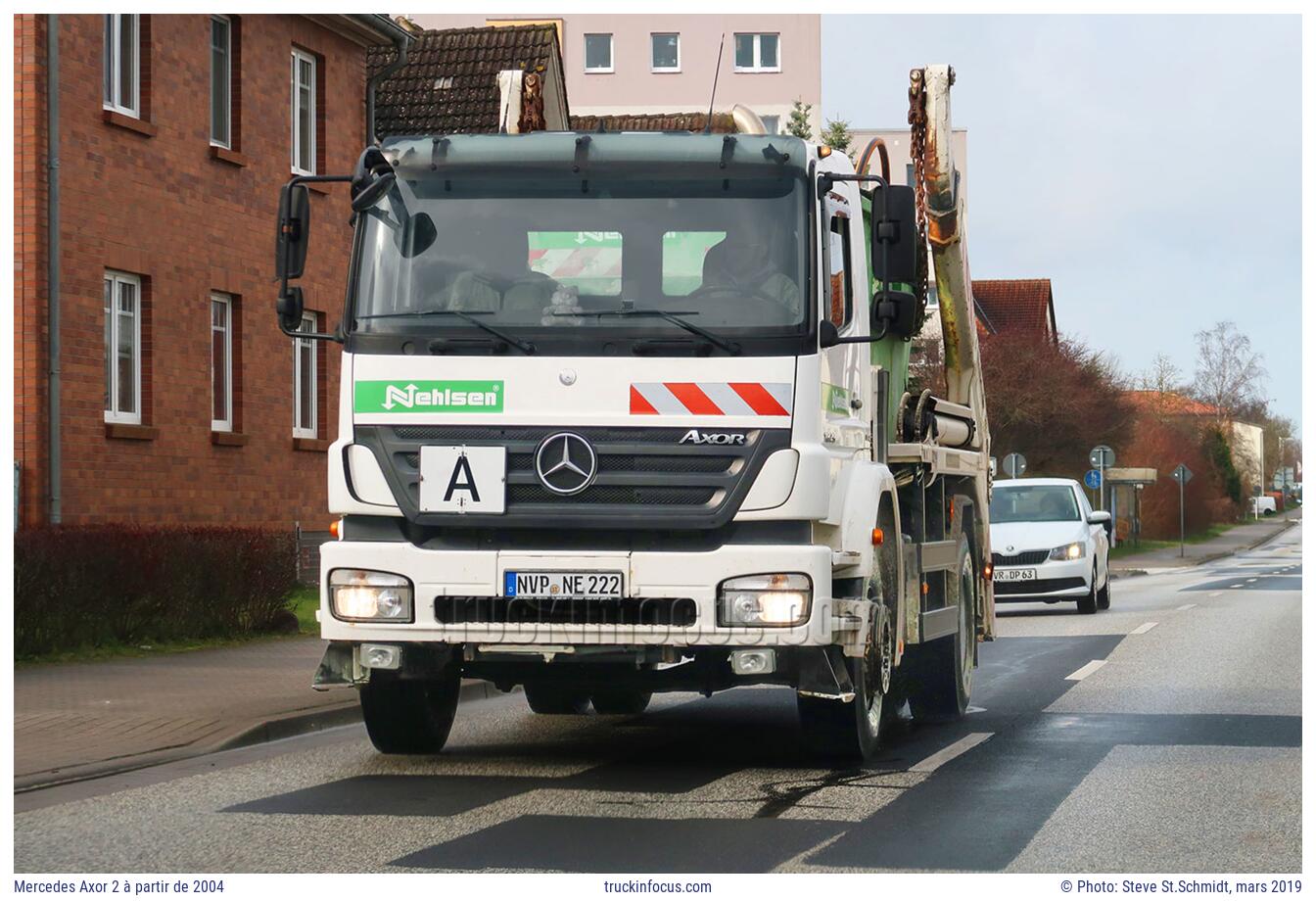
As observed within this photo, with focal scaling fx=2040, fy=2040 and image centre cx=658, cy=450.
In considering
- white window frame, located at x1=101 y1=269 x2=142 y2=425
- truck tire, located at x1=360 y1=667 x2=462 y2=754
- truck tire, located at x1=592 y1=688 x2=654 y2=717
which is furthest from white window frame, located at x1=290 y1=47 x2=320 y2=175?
truck tire, located at x1=360 y1=667 x2=462 y2=754

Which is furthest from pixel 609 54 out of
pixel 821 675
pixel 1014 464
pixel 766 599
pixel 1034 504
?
pixel 766 599

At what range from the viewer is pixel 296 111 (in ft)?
81.7

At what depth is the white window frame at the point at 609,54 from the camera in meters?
71.4

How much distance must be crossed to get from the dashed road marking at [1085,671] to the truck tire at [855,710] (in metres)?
5.81

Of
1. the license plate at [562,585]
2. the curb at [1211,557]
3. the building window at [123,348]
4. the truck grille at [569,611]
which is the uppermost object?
the building window at [123,348]

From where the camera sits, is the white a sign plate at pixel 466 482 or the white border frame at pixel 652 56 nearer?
the white a sign plate at pixel 466 482

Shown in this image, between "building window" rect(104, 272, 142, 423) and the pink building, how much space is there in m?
48.8

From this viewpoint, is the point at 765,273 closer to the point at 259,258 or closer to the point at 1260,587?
the point at 259,258

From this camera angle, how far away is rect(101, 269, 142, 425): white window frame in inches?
805

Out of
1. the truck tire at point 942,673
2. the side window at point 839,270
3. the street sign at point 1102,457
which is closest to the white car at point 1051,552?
the truck tire at point 942,673

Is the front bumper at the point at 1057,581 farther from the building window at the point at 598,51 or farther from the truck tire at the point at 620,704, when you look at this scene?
the building window at the point at 598,51

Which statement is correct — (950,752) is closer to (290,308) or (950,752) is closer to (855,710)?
(855,710)

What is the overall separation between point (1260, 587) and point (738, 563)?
28.1m

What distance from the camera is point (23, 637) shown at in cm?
1508
